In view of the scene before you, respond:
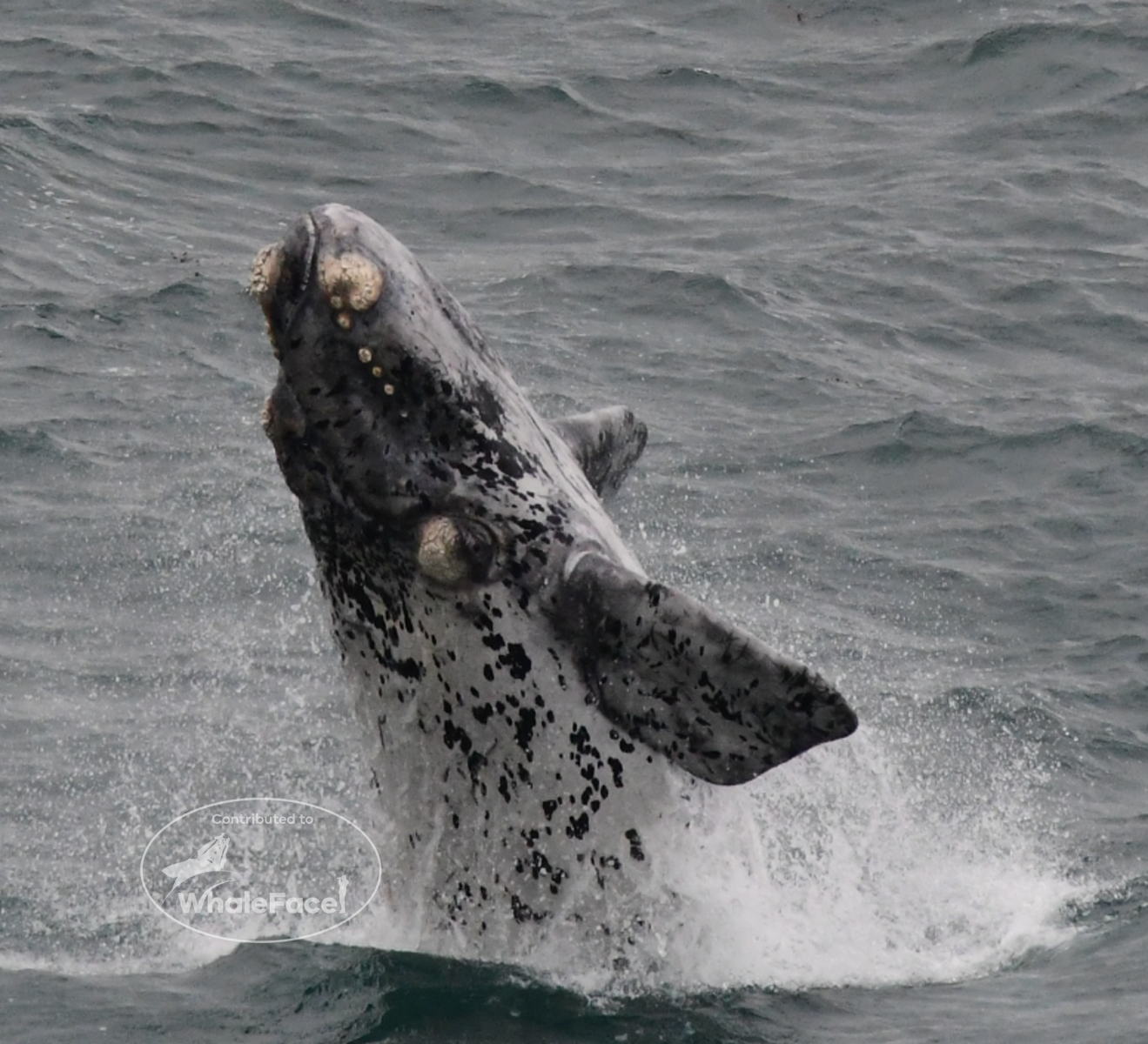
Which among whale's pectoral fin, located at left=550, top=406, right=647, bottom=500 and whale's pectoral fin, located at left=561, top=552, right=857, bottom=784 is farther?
whale's pectoral fin, located at left=550, top=406, right=647, bottom=500

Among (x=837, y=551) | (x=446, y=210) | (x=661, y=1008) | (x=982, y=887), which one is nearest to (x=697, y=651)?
(x=661, y=1008)

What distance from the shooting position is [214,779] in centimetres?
1995

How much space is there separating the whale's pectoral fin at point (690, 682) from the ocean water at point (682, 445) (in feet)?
4.99

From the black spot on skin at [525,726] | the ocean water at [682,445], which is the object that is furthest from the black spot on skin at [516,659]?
the ocean water at [682,445]

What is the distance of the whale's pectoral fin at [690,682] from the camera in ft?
46.0

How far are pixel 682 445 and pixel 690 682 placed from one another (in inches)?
495

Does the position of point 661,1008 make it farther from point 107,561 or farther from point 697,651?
point 107,561

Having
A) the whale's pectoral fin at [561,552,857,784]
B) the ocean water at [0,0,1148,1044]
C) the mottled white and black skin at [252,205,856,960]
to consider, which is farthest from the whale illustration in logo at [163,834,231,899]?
the whale's pectoral fin at [561,552,857,784]

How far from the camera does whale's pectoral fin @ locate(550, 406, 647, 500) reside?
16891 mm

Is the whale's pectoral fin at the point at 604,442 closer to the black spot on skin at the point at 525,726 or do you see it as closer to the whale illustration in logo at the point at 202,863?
the black spot on skin at the point at 525,726

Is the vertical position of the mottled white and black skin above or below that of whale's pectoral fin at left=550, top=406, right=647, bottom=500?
below

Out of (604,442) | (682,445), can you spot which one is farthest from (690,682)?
(682,445)

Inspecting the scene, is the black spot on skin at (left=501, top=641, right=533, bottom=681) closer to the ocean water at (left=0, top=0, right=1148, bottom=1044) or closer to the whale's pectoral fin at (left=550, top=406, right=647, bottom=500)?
the ocean water at (left=0, top=0, right=1148, bottom=1044)

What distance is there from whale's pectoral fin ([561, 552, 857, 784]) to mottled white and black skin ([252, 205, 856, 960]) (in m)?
0.01
